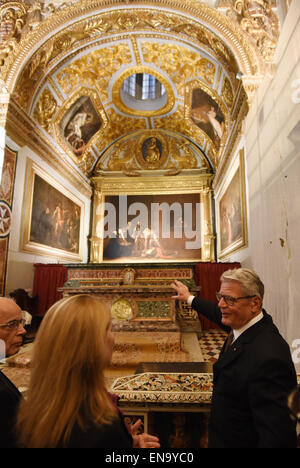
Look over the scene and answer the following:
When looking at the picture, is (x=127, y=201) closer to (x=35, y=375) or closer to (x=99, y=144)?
(x=99, y=144)

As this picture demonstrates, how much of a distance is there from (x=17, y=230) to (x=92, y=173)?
278 inches

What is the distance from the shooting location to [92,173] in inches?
559

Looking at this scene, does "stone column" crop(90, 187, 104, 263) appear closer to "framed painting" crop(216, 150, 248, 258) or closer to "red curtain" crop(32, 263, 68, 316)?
"red curtain" crop(32, 263, 68, 316)

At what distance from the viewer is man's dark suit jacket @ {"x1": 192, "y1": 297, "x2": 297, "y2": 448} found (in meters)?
1.17

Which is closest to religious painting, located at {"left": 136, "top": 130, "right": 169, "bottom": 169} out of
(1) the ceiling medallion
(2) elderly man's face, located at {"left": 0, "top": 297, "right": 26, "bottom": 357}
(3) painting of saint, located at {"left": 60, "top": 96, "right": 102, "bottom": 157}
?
(1) the ceiling medallion

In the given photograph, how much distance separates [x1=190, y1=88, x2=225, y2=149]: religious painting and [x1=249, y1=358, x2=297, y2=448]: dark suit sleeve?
1011cm

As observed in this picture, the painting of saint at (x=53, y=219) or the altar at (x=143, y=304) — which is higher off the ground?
the painting of saint at (x=53, y=219)

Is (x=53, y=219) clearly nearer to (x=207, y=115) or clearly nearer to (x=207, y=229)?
(x=207, y=229)

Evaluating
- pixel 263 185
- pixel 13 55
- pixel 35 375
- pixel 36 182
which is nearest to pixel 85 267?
pixel 36 182

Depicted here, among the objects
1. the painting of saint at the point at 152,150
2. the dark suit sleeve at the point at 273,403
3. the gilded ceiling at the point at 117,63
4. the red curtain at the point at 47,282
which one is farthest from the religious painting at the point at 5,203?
the painting of saint at the point at 152,150

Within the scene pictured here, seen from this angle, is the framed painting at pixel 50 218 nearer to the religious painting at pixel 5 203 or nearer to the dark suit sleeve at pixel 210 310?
the religious painting at pixel 5 203

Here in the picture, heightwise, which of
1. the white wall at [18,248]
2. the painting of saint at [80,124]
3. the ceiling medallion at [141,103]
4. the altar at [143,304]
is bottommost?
the altar at [143,304]

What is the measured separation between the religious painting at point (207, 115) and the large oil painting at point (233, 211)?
84.1 inches

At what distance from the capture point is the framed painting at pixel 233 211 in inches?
299
